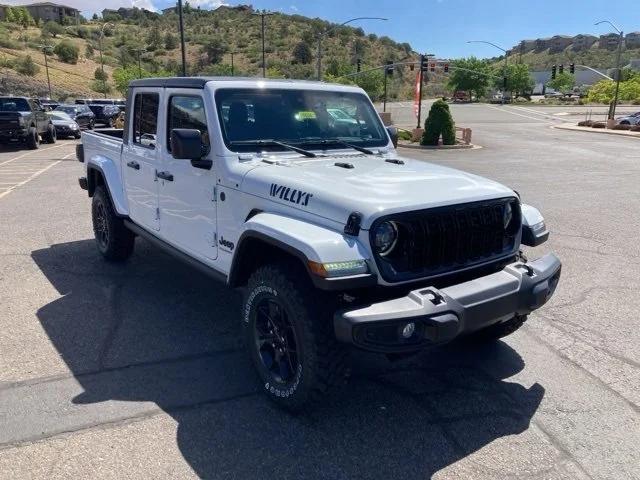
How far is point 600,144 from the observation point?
2503cm

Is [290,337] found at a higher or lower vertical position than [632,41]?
lower

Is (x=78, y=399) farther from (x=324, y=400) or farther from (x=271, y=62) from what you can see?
(x=271, y=62)

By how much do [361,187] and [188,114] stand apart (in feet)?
6.06

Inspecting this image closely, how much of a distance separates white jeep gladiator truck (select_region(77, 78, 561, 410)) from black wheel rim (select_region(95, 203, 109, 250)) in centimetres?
163

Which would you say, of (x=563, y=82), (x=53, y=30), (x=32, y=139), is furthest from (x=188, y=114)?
(x=53, y=30)

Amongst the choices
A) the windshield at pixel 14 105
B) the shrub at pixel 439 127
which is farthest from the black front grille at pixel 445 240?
the windshield at pixel 14 105

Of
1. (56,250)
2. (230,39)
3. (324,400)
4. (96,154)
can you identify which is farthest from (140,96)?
(230,39)

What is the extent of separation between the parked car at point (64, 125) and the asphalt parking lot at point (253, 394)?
22509mm

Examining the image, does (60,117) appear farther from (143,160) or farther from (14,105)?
(143,160)

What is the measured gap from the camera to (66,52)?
7406 centimetres

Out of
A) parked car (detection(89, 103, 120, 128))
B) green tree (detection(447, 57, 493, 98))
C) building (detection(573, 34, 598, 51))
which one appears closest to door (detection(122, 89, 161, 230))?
parked car (detection(89, 103, 120, 128))

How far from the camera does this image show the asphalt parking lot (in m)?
2.98

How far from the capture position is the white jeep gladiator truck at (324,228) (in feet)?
9.84

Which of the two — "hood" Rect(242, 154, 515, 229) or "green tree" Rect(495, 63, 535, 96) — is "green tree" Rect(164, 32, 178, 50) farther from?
"hood" Rect(242, 154, 515, 229)
